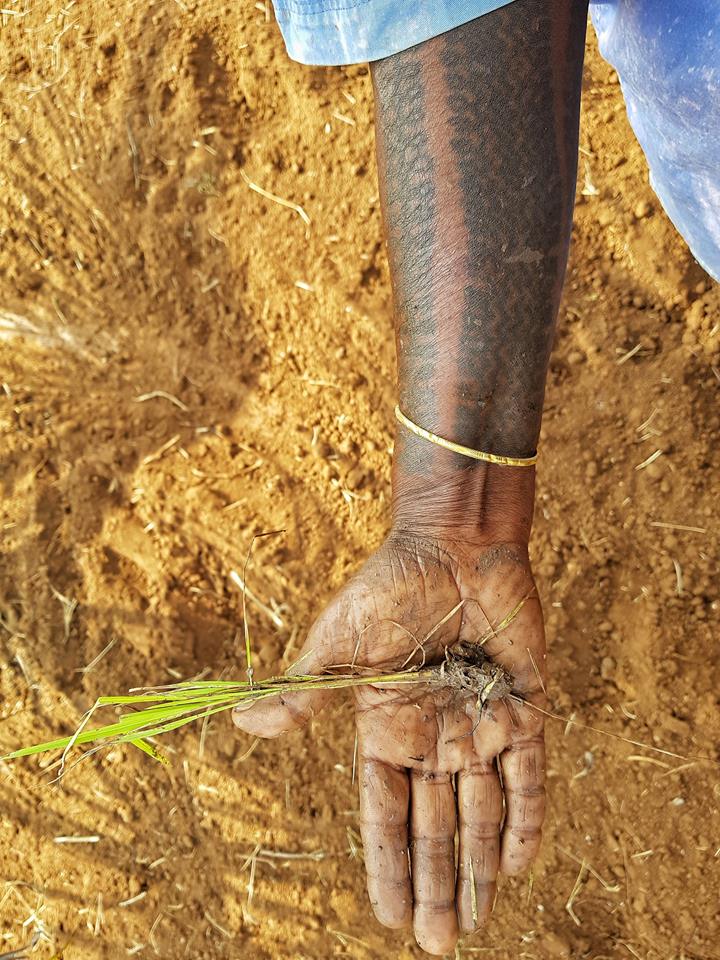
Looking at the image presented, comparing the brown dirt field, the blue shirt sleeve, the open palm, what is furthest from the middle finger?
the blue shirt sleeve

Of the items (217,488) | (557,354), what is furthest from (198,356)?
(557,354)

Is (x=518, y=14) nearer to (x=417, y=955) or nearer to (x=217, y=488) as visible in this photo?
(x=217, y=488)

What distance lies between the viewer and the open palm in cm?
176

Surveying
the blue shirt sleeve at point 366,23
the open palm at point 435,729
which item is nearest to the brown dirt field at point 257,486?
the open palm at point 435,729

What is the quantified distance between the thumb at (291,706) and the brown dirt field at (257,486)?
2.45 feet

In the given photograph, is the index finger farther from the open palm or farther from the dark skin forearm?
the dark skin forearm

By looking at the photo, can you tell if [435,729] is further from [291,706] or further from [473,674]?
[291,706]

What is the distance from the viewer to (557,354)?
259cm

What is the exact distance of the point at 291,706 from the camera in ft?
5.77

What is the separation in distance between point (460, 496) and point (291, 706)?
1.97 feet

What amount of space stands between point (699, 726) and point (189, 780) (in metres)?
1.58

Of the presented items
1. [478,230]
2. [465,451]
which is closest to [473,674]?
[465,451]

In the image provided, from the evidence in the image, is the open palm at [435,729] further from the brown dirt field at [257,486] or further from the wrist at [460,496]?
the brown dirt field at [257,486]

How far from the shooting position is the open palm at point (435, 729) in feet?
5.77
